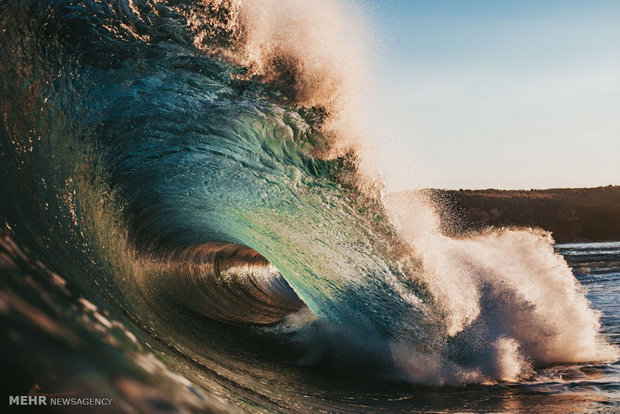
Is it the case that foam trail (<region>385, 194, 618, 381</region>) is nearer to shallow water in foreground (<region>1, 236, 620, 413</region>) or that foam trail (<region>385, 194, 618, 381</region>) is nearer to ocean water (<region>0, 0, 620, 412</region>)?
ocean water (<region>0, 0, 620, 412</region>)

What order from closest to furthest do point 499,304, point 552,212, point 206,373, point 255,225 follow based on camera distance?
point 206,373 < point 499,304 < point 255,225 < point 552,212

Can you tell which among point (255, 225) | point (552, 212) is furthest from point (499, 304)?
point (552, 212)

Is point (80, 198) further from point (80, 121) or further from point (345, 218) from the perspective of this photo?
point (345, 218)

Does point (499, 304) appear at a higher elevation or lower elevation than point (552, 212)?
lower

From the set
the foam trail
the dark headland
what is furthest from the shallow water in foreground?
the dark headland

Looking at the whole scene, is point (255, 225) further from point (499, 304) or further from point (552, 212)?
point (552, 212)

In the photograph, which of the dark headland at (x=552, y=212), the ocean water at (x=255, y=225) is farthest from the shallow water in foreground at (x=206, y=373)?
the dark headland at (x=552, y=212)

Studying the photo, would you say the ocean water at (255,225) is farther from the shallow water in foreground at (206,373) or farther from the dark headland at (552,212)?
the dark headland at (552,212)

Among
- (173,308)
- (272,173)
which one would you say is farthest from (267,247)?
(272,173)

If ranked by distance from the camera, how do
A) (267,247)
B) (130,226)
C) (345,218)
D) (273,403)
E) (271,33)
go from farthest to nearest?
1. (267,247)
2. (130,226)
3. (345,218)
4. (271,33)
5. (273,403)
